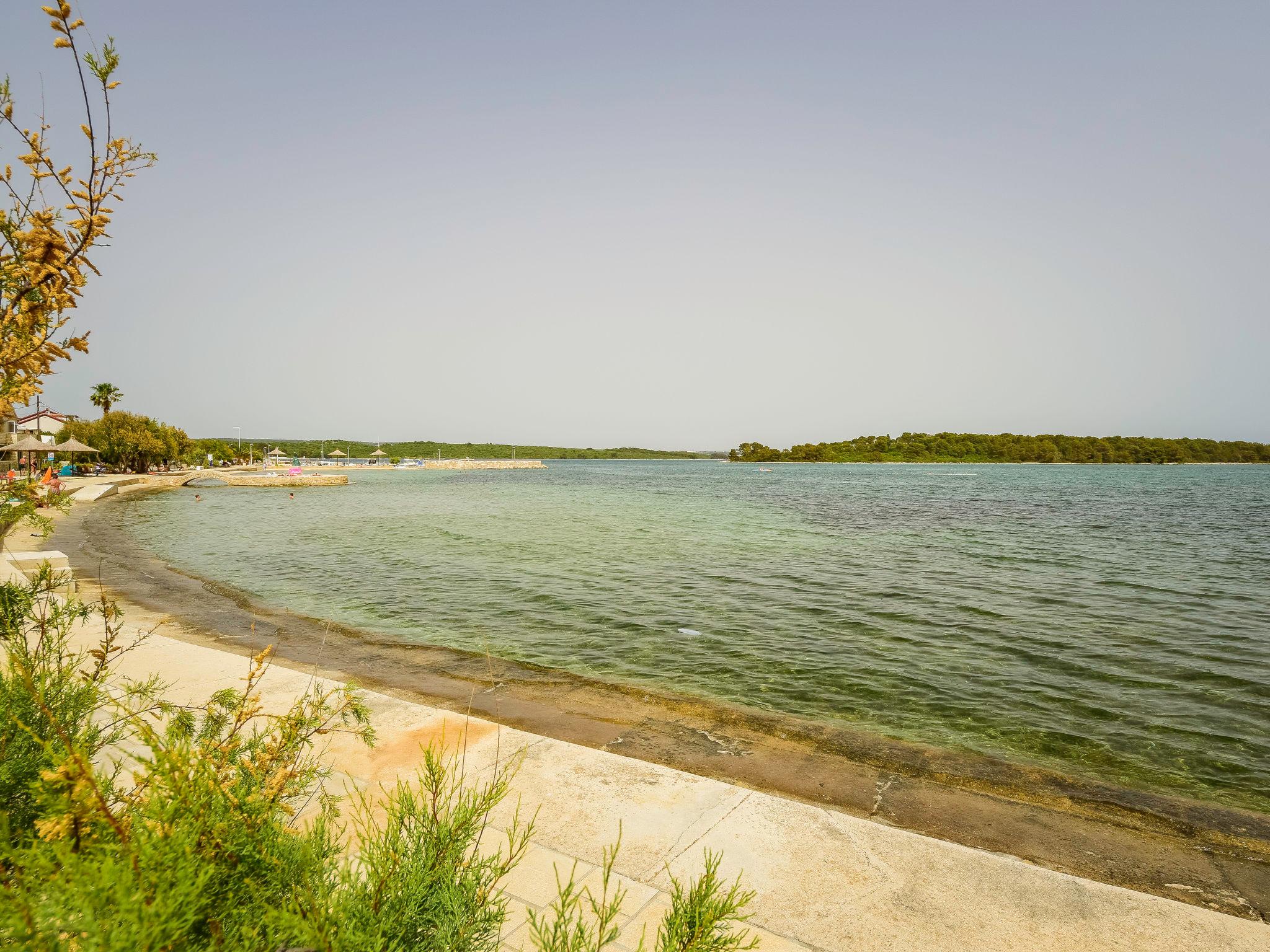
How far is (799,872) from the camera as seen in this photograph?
11.9ft

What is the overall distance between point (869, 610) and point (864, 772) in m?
8.48

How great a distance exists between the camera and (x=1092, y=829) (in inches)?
202

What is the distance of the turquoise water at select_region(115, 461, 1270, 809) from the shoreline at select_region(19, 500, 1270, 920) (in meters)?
0.73

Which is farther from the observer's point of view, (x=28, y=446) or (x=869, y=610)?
(x=28, y=446)

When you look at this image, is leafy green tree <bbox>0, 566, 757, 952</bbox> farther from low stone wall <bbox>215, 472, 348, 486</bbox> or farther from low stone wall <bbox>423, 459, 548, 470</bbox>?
low stone wall <bbox>423, 459, 548, 470</bbox>

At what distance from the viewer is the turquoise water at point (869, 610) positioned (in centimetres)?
805

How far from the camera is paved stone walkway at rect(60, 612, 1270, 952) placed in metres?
3.15

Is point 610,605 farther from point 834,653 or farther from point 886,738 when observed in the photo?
point 886,738

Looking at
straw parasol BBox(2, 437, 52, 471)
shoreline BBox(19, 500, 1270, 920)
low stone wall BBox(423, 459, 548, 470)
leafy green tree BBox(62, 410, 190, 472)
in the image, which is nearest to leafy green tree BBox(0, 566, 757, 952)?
shoreline BBox(19, 500, 1270, 920)

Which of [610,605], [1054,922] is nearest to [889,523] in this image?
[610,605]

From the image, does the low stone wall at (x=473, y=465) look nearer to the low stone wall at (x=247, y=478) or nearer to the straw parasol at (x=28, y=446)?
the low stone wall at (x=247, y=478)

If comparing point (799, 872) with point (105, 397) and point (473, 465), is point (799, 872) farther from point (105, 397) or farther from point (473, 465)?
point (473, 465)

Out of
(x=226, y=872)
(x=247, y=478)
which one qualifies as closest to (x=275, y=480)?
(x=247, y=478)

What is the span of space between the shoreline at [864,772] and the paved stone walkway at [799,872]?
3.43 ft
